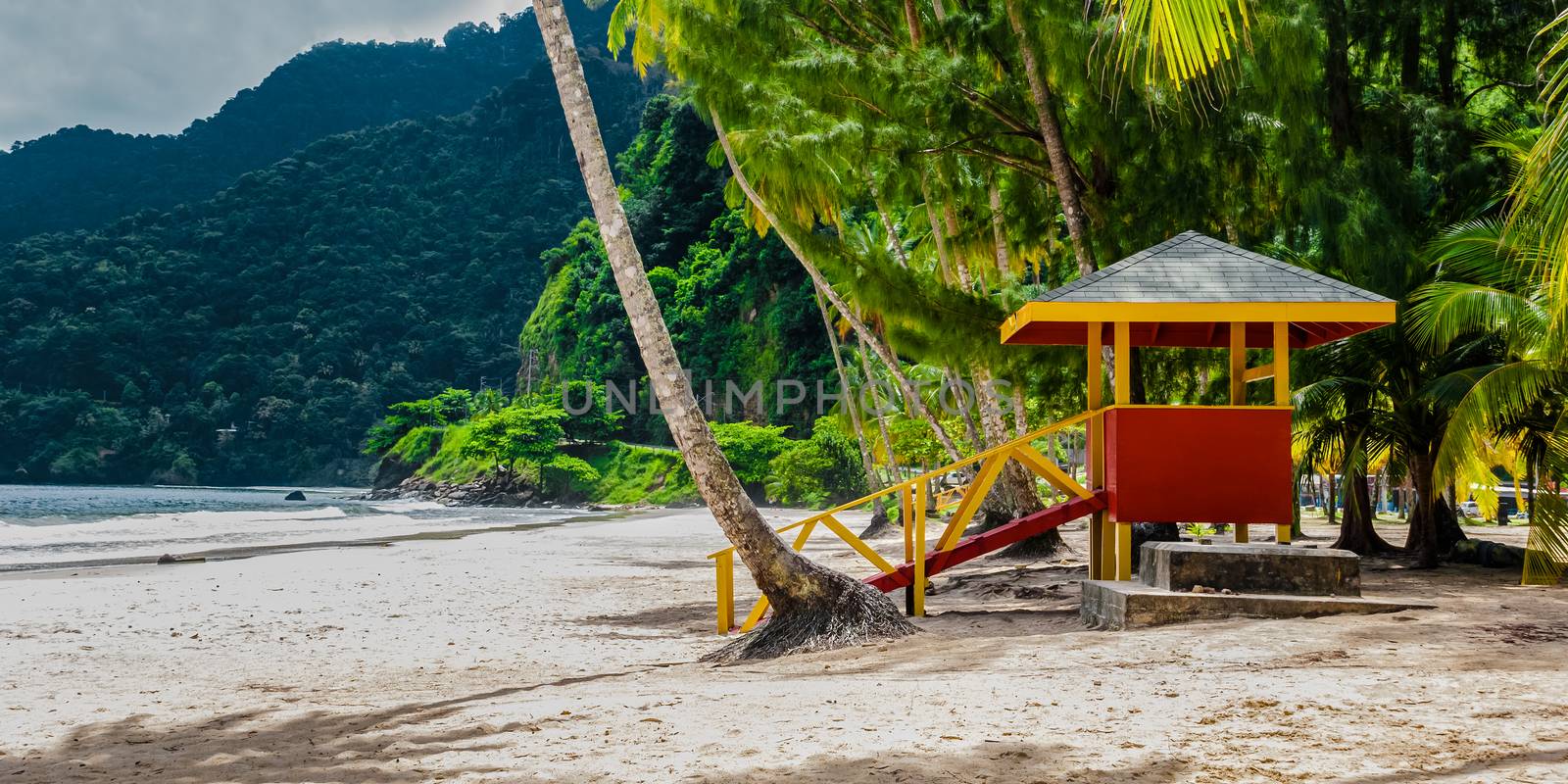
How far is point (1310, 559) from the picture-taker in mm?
7586

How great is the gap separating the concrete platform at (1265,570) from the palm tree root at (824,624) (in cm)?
206

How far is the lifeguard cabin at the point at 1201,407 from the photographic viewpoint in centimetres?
862

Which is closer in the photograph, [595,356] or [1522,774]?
[1522,774]

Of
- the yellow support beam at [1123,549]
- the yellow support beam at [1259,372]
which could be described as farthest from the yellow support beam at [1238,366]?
the yellow support beam at [1123,549]

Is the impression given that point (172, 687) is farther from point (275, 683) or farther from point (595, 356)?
point (595, 356)

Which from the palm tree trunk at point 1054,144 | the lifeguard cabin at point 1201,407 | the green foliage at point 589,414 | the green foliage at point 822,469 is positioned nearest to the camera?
the lifeguard cabin at point 1201,407

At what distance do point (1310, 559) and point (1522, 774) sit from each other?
403cm

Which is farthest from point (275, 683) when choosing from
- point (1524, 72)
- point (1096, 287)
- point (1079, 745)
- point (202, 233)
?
point (202, 233)

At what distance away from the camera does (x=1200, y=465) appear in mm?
8820

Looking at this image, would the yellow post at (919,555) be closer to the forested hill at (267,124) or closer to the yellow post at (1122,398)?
the yellow post at (1122,398)

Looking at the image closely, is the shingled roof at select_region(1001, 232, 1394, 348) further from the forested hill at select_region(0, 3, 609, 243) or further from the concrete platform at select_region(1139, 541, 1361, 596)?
the forested hill at select_region(0, 3, 609, 243)

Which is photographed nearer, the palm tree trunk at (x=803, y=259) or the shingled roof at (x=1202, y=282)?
the shingled roof at (x=1202, y=282)

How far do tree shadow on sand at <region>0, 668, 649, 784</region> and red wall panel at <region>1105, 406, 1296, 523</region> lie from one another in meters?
5.22

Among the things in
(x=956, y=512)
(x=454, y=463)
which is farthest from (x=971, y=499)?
(x=454, y=463)
